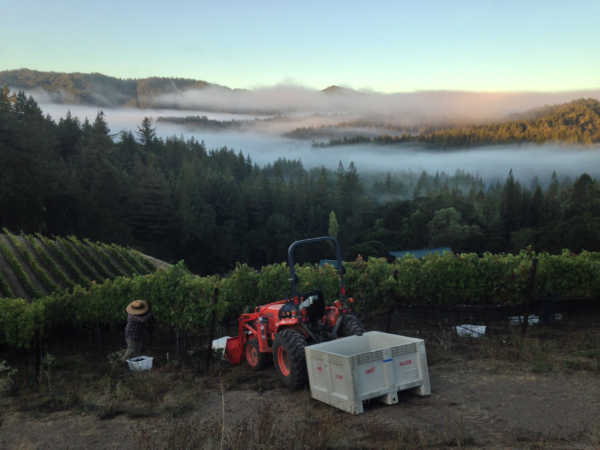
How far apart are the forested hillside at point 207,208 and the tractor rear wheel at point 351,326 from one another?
4624 cm

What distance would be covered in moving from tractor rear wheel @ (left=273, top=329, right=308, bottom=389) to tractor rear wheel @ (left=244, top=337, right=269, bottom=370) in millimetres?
1033

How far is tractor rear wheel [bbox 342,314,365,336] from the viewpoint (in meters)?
8.14

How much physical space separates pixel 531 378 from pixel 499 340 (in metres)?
2.60

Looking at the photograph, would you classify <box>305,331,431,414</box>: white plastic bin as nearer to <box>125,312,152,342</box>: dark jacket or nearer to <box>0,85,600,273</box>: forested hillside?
<box>125,312,152,342</box>: dark jacket

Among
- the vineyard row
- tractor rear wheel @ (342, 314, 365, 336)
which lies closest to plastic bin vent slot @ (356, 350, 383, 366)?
tractor rear wheel @ (342, 314, 365, 336)

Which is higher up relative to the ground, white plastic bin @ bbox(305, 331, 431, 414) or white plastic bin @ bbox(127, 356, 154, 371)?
white plastic bin @ bbox(305, 331, 431, 414)

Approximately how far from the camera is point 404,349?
6.89 m

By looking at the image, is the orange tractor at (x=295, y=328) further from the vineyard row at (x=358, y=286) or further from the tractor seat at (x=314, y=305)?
the vineyard row at (x=358, y=286)

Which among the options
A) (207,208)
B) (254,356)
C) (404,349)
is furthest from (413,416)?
(207,208)

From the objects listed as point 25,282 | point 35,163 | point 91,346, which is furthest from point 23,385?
point 35,163

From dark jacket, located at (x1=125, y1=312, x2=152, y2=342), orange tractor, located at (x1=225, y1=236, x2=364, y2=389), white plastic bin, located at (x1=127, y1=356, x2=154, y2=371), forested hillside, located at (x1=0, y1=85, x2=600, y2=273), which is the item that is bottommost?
forested hillside, located at (x1=0, y1=85, x2=600, y2=273)

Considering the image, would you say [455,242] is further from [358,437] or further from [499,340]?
[358,437]

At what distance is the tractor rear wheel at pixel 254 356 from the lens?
908 cm

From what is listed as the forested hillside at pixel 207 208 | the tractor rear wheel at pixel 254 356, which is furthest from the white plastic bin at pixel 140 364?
the forested hillside at pixel 207 208
